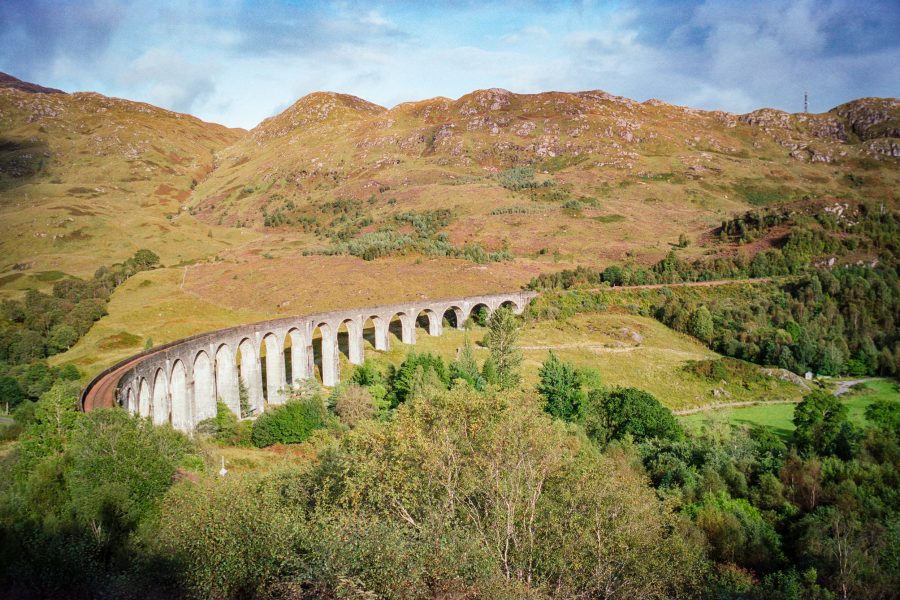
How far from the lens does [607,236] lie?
397 feet

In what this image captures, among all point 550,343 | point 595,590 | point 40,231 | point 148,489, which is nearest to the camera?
point 595,590

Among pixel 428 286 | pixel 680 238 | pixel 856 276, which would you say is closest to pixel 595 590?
pixel 428 286

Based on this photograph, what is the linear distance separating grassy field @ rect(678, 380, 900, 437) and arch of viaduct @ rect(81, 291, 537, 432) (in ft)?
114

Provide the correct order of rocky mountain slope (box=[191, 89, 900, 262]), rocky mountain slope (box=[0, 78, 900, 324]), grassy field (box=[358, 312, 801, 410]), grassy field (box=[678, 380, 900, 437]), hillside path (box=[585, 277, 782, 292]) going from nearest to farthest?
grassy field (box=[678, 380, 900, 437])
grassy field (box=[358, 312, 801, 410])
hillside path (box=[585, 277, 782, 292])
rocky mountain slope (box=[0, 78, 900, 324])
rocky mountain slope (box=[191, 89, 900, 262])

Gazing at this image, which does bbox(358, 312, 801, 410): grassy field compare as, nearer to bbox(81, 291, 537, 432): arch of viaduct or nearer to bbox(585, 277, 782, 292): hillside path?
bbox(81, 291, 537, 432): arch of viaduct

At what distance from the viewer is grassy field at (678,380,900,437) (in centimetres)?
4389

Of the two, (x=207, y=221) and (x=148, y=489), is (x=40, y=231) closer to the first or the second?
(x=207, y=221)

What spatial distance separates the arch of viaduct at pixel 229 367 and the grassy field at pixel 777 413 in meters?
34.8

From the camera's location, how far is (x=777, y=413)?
48781 mm

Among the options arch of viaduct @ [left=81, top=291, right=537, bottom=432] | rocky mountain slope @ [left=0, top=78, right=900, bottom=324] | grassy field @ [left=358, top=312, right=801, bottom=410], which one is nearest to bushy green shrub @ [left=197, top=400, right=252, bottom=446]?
arch of viaduct @ [left=81, top=291, right=537, bottom=432]

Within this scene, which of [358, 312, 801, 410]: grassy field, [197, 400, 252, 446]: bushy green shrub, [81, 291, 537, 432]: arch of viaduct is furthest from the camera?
[358, 312, 801, 410]: grassy field

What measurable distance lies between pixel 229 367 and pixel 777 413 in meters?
48.7

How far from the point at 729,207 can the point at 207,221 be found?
160 metres

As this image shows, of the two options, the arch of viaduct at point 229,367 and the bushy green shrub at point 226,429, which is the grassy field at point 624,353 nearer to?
the arch of viaduct at point 229,367
